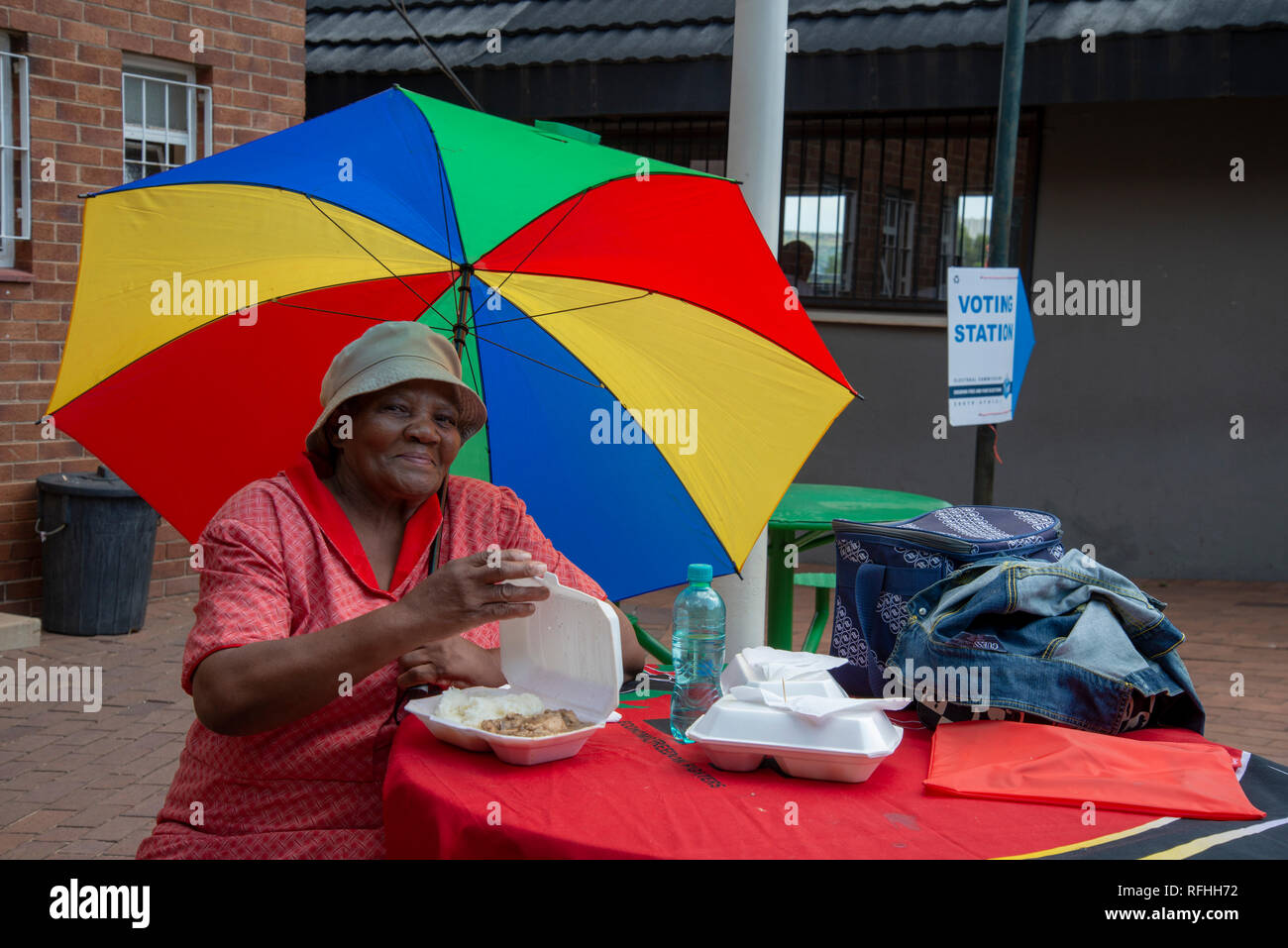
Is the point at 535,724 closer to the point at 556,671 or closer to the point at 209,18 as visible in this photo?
the point at 556,671

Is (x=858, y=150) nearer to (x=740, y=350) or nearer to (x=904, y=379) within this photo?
(x=904, y=379)

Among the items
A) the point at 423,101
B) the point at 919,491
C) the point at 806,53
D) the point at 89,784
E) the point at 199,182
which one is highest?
the point at 806,53

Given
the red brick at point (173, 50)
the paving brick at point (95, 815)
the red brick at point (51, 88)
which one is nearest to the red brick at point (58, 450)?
the red brick at point (51, 88)

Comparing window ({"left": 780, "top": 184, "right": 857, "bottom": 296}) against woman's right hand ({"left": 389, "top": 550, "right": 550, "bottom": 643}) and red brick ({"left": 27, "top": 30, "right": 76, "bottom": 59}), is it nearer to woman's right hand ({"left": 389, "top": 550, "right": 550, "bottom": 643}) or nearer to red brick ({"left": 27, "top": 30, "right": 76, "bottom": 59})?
red brick ({"left": 27, "top": 30, "right": 76, "bottom": 59})

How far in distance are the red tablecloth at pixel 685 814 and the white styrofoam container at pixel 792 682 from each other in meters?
0.16

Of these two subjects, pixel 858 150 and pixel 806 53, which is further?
pixel 858 150

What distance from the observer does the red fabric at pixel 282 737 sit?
94.1 inches

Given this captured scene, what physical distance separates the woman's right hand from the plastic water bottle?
399 mm

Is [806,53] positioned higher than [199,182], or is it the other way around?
[806,53]

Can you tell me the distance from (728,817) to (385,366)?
1221 mm

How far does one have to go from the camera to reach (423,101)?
2535mm

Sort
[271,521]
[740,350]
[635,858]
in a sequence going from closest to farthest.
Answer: [635,858] < [271,521] < [740,350]

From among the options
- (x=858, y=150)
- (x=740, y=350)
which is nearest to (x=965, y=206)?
(x=858, y=150)

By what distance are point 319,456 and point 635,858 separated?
1.35m
